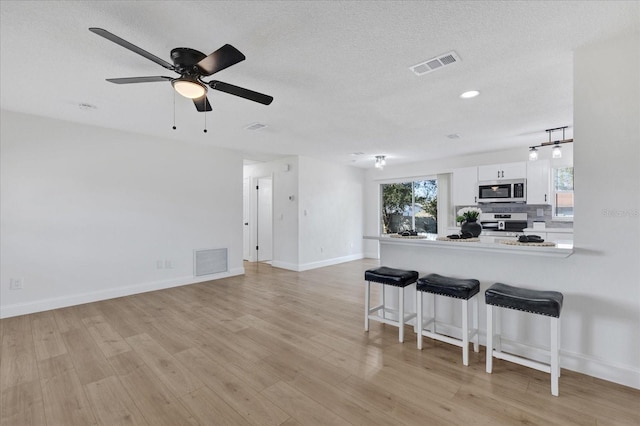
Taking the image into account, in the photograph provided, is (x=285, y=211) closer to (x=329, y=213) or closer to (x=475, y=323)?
(x=329, y=213)

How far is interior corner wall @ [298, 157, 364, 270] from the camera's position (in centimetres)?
626

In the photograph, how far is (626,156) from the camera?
6.68ft

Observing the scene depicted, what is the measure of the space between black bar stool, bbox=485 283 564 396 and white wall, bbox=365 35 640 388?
24 centimetres

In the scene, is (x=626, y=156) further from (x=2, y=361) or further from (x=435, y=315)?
(x=2, y=361)

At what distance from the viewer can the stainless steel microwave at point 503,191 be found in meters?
5.33

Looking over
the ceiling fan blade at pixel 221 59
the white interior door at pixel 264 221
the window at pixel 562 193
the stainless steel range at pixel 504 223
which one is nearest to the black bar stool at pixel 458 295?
the ceiling fan blade at pixel 221 59

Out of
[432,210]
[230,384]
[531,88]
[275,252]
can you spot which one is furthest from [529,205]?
[230,384]

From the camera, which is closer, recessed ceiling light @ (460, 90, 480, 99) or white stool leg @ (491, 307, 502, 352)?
white stool leg @ (491, 307, 502, 352)

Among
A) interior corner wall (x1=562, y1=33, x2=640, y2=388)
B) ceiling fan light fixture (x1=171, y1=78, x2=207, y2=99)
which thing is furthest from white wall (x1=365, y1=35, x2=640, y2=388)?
ceiling fan light fixture (x1=171, y1=78, x2=207, y2=99)

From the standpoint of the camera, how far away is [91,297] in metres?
4.04

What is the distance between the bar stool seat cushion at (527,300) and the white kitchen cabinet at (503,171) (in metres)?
3.98

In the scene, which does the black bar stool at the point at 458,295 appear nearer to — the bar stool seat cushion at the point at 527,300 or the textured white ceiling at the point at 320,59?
the bar stool seat cushion at the point at 527,300

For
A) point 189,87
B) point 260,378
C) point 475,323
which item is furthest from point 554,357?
point 189,87

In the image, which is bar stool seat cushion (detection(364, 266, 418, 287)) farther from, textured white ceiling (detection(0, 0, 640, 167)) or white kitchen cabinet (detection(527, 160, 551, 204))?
white kitchen cabinet (detection(527, 160, 551, 204))
